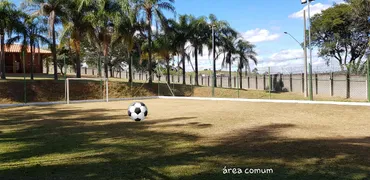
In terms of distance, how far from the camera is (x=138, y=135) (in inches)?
326

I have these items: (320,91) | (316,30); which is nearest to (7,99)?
(320,91)

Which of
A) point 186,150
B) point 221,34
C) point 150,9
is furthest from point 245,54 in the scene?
point 186,150

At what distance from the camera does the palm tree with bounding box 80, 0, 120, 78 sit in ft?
90.4

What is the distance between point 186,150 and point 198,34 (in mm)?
31849

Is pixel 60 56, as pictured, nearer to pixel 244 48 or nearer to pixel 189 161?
pixel 244 48

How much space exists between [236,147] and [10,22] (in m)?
23.9

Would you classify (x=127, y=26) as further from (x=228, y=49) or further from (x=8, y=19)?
(x=228, y=49)

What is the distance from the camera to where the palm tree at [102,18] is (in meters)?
27.5

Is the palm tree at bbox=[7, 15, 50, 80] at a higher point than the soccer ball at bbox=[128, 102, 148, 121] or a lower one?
higher

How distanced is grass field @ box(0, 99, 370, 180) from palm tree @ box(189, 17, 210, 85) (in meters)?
27.5

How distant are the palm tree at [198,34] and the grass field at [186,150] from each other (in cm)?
2751

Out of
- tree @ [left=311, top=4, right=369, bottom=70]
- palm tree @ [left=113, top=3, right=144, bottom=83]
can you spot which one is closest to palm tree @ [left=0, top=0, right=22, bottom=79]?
palm tree @ [left=113, top=3, right=144, bottom=83]

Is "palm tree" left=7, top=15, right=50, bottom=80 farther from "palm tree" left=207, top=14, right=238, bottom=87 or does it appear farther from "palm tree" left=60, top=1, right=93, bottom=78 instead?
"palm tree" left=207, top=14, right=238, bottom=87

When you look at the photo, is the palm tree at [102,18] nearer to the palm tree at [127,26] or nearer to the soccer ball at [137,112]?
the palm tree at [127,26]
